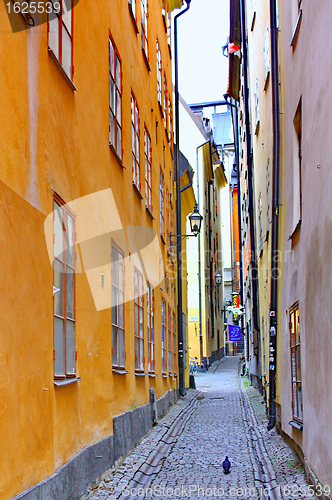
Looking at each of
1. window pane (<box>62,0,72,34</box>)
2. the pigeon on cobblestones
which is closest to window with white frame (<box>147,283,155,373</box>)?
the pigeon on cobblestones

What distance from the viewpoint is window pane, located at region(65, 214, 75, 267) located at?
221 inches

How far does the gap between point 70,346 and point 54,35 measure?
2.81 metres

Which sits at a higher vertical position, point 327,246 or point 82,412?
point 327,246

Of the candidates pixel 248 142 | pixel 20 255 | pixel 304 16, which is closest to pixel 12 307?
pixel 20 255

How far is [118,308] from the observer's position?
8.10m

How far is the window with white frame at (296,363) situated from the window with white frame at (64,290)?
132 inches

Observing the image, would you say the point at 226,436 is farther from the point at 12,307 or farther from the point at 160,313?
the point at 12,307

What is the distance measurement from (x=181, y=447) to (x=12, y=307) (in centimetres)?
587

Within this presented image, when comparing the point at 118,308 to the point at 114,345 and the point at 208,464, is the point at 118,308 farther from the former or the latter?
the point at 208,464

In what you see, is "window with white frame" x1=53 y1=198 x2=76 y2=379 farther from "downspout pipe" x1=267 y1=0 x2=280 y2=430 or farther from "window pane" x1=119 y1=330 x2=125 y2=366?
"downspout pipe" x1=267 y1=0 x2=280 y2=430

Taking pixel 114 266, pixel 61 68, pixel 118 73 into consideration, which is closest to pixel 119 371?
pixel 114 266

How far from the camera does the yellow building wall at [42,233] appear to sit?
154 inches

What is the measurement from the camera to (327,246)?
17.8 feet

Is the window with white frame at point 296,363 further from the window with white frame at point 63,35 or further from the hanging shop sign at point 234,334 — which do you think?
the hanging shop sign at point 234,334
